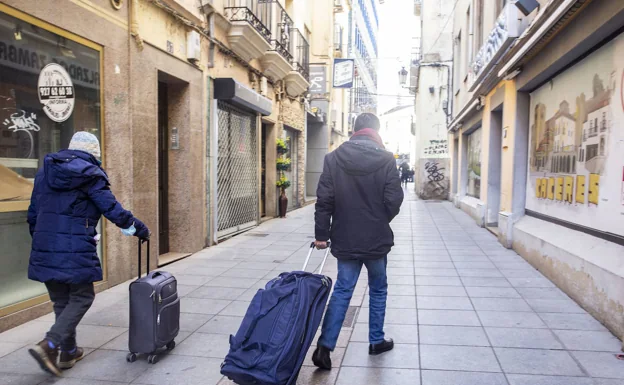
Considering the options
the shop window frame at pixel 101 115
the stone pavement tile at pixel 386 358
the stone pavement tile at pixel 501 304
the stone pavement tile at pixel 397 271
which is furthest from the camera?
the stone pavement tile at pixel 397 271

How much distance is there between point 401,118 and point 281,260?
2954 inches

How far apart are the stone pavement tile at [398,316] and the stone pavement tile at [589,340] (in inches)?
51.3

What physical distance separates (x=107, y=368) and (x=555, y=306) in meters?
4.45

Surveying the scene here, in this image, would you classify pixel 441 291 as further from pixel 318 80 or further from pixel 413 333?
pixel 318 80

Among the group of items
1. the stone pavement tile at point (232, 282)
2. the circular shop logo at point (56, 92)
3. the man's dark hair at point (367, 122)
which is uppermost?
the circular shop logo at point (56, 92)

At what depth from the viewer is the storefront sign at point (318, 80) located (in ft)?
59.8

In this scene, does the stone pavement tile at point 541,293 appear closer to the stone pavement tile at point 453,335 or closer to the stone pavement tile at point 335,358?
the stone pavement tile at point 453,335

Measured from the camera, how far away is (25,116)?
486cm

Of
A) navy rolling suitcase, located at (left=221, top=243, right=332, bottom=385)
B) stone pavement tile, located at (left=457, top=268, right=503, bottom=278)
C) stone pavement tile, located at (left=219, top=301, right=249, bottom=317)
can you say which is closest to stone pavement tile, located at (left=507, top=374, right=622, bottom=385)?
navy rolling suitcase, located at (left=221, top=243, right=332, bottom=385)

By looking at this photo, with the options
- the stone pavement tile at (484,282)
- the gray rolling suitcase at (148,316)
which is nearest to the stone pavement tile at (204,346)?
the gray rolling suitcase at (148,316)

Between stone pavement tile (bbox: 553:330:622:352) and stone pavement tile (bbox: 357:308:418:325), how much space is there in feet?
4.28

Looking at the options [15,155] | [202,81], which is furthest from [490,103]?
[15,155]

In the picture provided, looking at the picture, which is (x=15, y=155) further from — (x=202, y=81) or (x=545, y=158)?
(x=545, y=158)

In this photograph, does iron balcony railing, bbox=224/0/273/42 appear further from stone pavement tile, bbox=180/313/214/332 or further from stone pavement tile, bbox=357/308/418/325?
stone pavement tile, bbox=357/308/418/325
